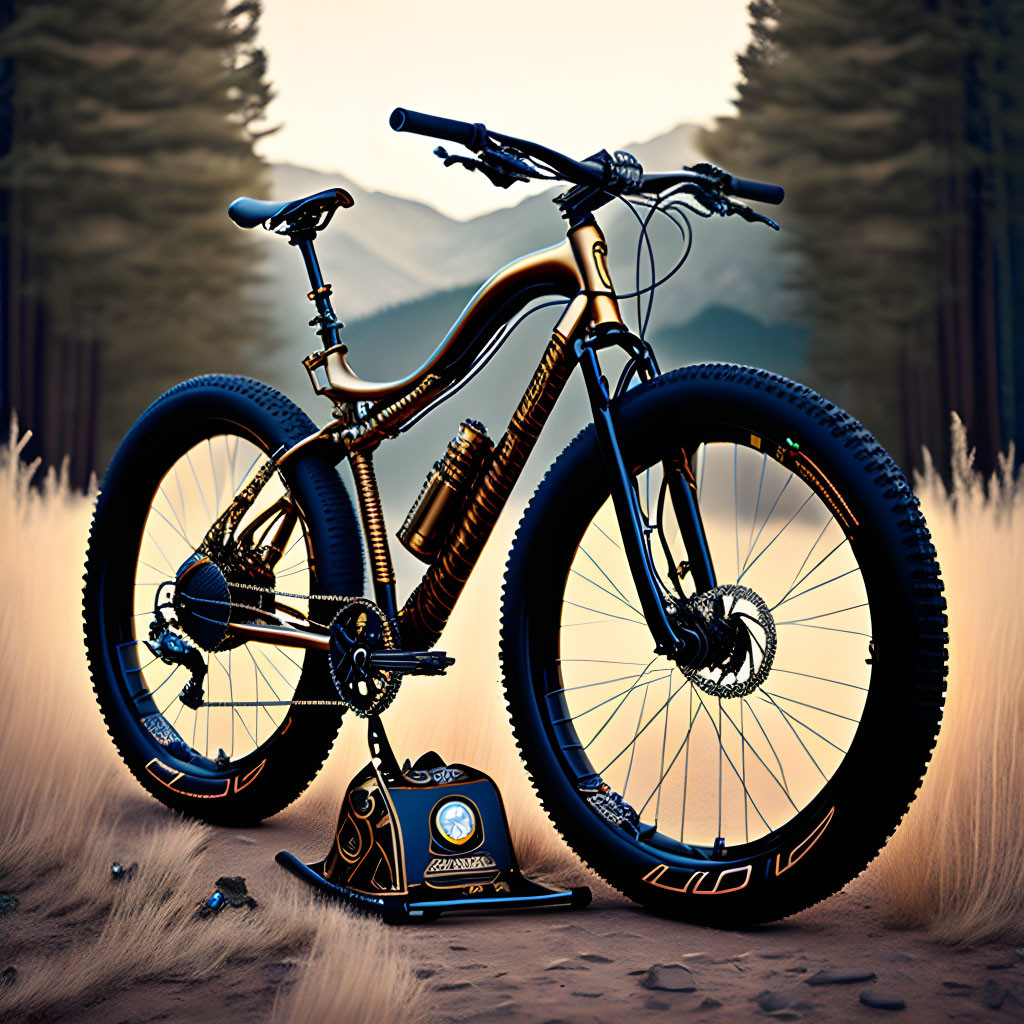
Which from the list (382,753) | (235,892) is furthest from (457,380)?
(235,892)

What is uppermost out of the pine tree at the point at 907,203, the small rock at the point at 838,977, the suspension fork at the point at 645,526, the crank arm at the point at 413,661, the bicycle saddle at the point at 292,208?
the pine tree at the point at 907,203

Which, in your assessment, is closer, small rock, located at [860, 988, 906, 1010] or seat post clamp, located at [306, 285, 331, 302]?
small rock, located at [860, 988, 906, 1010]

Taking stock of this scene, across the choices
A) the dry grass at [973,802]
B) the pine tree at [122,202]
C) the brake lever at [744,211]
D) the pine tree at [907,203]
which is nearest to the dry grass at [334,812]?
the dry grass at [973,802]

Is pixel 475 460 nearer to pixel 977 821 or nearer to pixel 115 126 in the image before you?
pixel 977 821

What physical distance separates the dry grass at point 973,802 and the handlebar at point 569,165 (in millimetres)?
1192

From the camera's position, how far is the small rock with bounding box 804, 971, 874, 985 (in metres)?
1.85

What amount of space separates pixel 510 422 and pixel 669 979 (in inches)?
42.6

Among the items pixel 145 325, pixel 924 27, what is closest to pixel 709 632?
pixel 924 27

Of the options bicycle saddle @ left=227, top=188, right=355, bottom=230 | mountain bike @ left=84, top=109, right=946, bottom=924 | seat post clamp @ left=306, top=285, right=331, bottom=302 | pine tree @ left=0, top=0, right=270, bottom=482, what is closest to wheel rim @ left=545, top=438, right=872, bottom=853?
mountain bike @ left=84, top=109, right=946, bottom=924

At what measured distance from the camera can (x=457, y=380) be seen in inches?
98.7

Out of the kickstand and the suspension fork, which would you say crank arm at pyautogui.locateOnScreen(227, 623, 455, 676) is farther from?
the suspension fork

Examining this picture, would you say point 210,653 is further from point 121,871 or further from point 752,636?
point 752,636

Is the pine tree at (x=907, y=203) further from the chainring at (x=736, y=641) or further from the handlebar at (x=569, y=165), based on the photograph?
the chainring at (x=736, y=641)

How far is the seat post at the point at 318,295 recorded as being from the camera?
9.34 feet
